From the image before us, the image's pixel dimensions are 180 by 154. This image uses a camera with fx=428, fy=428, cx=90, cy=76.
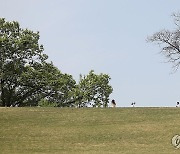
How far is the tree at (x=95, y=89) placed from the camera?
51.5 m

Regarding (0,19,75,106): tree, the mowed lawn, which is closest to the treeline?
(0,19,75,106): tree

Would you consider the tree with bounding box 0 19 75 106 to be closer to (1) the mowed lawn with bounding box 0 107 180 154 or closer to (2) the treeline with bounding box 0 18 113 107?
(2) the treeline with bounding box 0 18 113 107

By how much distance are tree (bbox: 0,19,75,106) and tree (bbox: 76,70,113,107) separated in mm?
2922

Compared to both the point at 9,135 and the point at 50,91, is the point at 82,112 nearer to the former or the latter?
the point at 9,135

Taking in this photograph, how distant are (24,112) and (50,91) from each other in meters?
21.7

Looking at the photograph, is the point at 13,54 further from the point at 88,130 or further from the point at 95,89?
the point at 88,130

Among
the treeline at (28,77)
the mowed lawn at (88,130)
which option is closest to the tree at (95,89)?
the treeline at (28,77)

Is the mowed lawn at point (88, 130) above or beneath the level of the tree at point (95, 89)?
beneath

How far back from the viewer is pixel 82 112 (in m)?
26.4

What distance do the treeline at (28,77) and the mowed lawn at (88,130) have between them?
1866cm

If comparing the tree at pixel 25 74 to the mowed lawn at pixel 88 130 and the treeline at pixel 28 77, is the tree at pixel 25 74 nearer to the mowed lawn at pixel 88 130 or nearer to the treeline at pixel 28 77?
the treeline at pixel 28 77

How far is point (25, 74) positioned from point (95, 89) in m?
10.9

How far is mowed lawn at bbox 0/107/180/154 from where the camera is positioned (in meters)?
18.4

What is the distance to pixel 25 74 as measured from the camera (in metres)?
45.4
